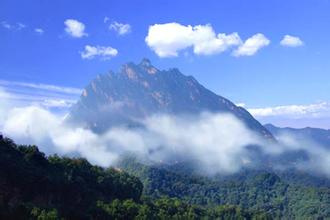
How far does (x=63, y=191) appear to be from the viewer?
105375 mm

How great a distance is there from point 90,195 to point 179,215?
89.5 feet

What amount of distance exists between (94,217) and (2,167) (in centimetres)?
1928

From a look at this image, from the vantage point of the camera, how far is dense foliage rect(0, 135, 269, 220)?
281ft

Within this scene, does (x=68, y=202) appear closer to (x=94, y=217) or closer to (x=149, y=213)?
(x=94, y=217)

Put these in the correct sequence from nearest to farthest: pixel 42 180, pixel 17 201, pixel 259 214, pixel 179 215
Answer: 1. pixel 17 201
2. pixel 42 180
3. pixel 179 215
4. pixel 259 214

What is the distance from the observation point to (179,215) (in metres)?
128

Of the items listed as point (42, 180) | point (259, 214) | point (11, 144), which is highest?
point (11, 144)

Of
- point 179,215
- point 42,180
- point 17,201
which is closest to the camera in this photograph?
point 17,201

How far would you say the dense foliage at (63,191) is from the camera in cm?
8556

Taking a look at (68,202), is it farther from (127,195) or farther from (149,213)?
(127,195)

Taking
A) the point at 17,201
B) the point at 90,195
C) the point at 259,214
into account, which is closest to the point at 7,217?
the point at 17,201

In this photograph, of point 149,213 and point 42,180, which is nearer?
point 42,180

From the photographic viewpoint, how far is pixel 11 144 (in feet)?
385

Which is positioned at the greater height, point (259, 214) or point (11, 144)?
point (11, 144)
